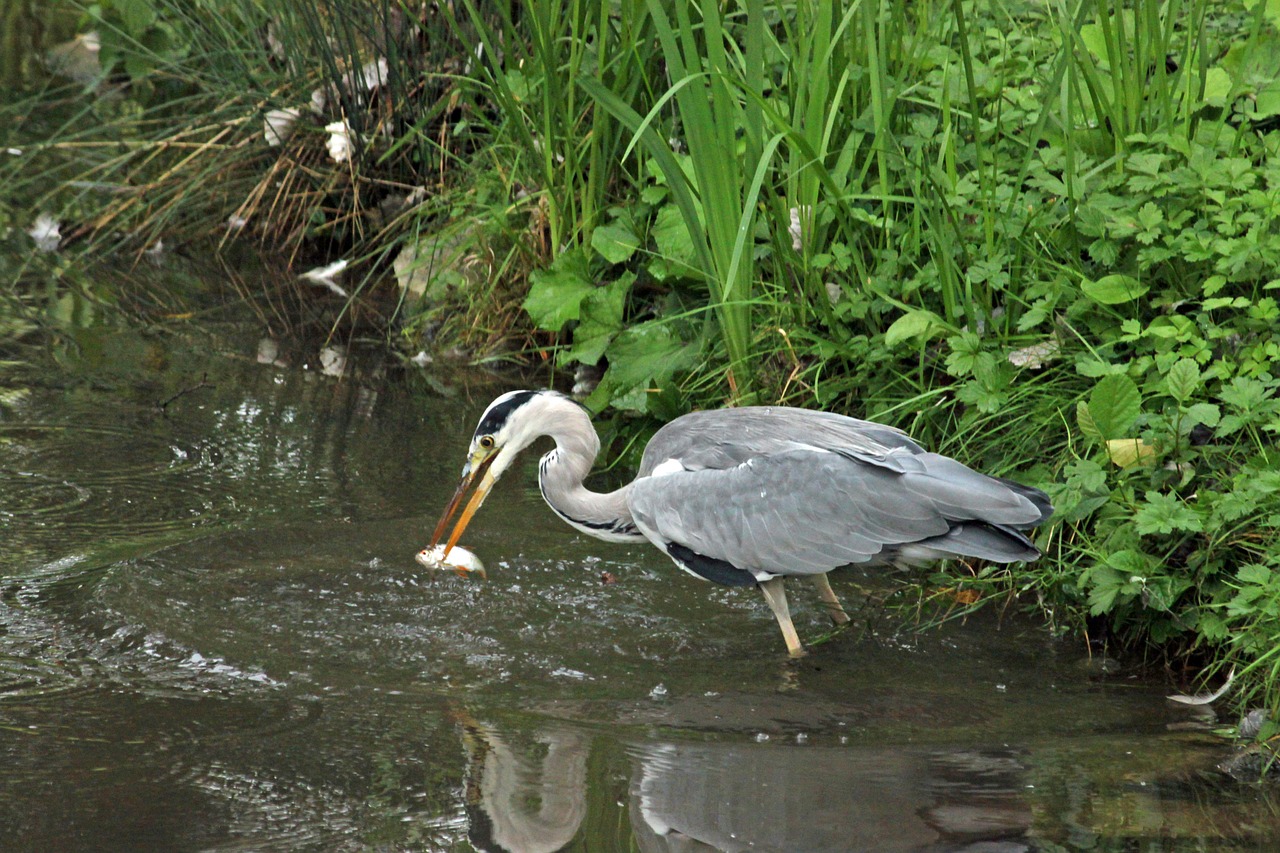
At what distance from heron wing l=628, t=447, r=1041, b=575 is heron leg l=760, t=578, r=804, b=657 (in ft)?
0.27

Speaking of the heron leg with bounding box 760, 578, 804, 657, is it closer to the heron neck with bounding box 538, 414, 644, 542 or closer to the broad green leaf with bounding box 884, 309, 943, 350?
the heron neck with bounding box 538, 414, 644, 542

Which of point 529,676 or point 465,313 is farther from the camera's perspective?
point 465,313

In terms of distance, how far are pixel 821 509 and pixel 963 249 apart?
118 centimetres

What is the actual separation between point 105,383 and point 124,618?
7.85 feet

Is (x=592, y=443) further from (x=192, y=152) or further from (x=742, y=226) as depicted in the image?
(x=192, y=152)

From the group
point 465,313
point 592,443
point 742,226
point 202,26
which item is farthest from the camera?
point 202,26

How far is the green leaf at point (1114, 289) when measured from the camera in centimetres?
429

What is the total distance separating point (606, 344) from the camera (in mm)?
5582

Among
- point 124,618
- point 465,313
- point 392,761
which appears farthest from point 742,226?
point 465,313

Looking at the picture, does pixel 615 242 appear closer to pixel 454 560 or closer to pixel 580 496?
pixel 580 496

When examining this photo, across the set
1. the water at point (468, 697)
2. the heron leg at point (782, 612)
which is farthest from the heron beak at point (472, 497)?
the heron leg at point (782, 612)

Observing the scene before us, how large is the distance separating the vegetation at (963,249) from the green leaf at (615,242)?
0.01 m

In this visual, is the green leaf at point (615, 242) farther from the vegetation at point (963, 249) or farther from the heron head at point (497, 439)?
the heron head at point (497, 439)

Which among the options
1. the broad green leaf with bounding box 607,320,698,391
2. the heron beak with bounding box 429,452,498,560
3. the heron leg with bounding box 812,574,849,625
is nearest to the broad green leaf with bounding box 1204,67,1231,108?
the broad green leaf with bounding box 607,320,698,391
